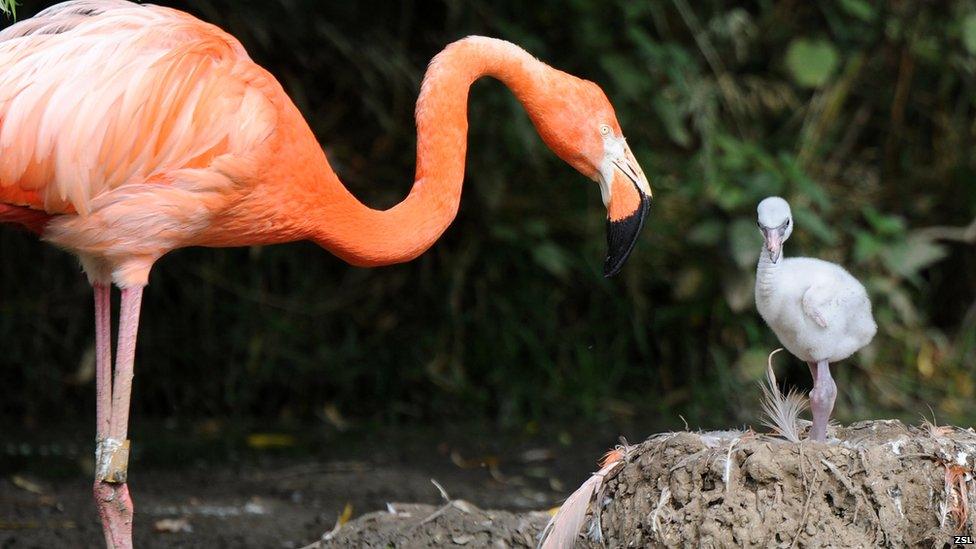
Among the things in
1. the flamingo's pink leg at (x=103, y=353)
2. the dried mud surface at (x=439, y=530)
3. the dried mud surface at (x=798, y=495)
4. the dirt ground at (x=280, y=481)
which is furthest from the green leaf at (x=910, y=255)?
the flamingo's pink leg at (x=103, y=353)

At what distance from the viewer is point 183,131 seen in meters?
3.76

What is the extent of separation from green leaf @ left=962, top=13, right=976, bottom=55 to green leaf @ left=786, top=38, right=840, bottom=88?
685 millimetres

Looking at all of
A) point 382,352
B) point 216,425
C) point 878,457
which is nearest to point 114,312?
point 216,425

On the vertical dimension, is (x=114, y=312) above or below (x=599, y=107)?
below

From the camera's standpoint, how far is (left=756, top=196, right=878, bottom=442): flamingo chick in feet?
11.7

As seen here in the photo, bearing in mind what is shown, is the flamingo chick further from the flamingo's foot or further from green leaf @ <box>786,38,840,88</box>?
green leaf @ <box>786,38,840,88</box>

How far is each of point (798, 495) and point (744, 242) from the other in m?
3.31

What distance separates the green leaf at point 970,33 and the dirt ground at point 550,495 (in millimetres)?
Result: 2902

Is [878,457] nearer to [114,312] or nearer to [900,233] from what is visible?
[900,233]

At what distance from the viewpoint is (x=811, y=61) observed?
6750 millimetres

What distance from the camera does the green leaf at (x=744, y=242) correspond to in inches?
252

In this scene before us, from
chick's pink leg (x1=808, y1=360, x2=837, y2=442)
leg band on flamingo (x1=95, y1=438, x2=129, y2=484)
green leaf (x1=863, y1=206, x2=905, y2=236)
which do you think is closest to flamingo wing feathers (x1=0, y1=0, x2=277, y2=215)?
leg band on flamingo (x1=95, y1=438, x2=129, y2=484)

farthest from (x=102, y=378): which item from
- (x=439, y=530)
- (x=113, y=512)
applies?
(x=439, y=530)

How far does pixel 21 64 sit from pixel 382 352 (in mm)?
3987
